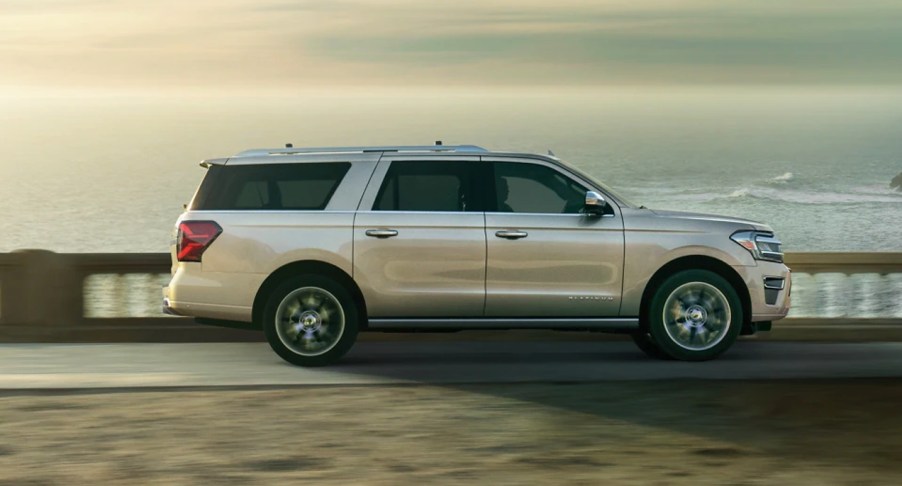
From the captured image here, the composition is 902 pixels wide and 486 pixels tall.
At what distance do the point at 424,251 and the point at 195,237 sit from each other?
6.18 feet

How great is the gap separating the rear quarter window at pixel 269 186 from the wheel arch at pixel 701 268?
2.74 metres

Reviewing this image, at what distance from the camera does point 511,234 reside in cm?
1116

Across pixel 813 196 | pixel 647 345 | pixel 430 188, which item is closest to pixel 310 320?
pixel 430 188

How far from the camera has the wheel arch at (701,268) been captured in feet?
37.4

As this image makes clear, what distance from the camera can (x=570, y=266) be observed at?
36.9 ft

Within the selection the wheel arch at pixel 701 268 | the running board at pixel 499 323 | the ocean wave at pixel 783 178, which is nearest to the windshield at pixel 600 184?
the wheel arch at pixel 701 268

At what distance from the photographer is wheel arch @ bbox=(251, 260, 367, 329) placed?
36.7 feet

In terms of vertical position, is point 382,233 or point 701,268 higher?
point 382,233

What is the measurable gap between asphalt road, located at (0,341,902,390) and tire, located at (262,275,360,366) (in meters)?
0.19

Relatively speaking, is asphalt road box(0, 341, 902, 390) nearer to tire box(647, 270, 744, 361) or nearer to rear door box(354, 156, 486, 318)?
tire box(647, 270, 744, 361)

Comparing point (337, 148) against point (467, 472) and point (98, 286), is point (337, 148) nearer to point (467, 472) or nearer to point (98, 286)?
point (98, 286)

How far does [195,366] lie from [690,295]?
4.20m

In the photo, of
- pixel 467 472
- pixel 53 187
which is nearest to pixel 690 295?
pixel 467 472

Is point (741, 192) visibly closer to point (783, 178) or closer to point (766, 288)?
point (783, 178)
